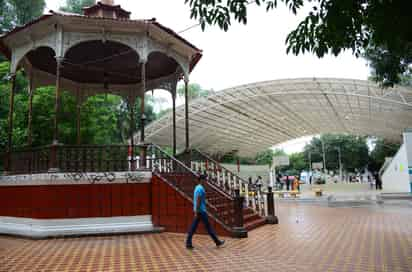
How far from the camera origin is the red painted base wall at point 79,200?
8945mm

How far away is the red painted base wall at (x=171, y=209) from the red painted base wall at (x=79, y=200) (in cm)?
28

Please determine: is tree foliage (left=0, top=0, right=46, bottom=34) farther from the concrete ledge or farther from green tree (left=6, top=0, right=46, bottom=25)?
the concrete ledge

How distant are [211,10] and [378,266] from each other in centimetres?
494

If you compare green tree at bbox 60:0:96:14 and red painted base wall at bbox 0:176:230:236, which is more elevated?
green tree at bbox 60:0:96:14

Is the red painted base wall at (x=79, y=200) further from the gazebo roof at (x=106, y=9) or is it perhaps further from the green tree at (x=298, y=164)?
the green tree at (x=298, y=164)

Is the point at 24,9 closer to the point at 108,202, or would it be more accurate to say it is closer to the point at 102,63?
the point at 102,63

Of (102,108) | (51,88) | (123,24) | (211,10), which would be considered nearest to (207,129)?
(102,108)

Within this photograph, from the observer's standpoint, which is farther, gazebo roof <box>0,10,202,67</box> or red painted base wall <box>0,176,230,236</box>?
gazebo roof <box>0,10,202,67</box>

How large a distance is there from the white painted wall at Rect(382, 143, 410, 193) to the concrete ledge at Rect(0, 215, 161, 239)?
22.4 m

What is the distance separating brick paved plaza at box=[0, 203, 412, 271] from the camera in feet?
18.5

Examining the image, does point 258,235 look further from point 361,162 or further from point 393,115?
point 361,162

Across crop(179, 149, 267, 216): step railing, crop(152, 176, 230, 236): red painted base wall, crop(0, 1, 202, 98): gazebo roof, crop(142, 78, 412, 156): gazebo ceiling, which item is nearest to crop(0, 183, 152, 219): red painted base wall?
crop(152, 176, 230, 236): red painted base wall

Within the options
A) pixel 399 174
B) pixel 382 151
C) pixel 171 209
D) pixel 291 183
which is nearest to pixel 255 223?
pixel 171 209

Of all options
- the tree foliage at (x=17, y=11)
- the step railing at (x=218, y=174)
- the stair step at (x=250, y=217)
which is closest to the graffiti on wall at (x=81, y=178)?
the step railing at (x=218, y=174)
